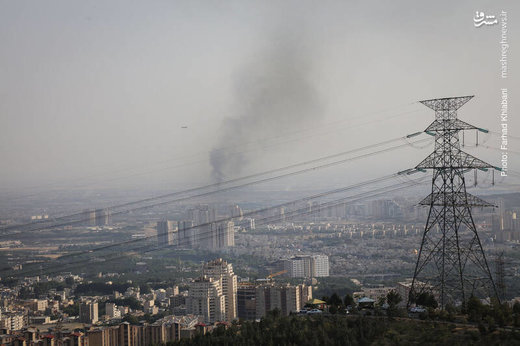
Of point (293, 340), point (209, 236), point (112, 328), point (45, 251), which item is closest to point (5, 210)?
point (45, 251)

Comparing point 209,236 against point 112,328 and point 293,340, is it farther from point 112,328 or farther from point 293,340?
point 293,340

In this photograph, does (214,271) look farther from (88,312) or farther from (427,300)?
(427,300)

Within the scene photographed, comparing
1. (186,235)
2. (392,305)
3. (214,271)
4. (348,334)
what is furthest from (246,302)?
(186,235)

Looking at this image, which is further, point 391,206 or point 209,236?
point 209,236

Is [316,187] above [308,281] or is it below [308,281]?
above

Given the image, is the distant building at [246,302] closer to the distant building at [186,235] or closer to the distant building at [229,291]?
the distant building at [229,291]

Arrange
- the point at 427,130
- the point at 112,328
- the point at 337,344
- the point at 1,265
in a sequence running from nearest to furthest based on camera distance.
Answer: the point at 337,344, the point at 427,130, the point at 112,328, the point at 1,265

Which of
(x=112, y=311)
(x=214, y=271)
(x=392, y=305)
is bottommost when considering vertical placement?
(x=112, y=311)

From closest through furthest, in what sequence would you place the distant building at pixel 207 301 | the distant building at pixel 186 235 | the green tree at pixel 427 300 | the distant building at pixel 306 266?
the green tree at pixel 427 300
the distant building at pixel 207 301
the distant building at pixel 306 266
the distant building at pixel 186 235

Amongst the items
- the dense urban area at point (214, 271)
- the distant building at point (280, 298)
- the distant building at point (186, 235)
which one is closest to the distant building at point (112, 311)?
the dense urban area at point (214, 271)

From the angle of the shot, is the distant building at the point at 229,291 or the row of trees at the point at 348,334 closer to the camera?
the row of trees at the point at 348,334

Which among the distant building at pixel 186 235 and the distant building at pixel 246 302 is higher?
the distant building at pixel 186 235
